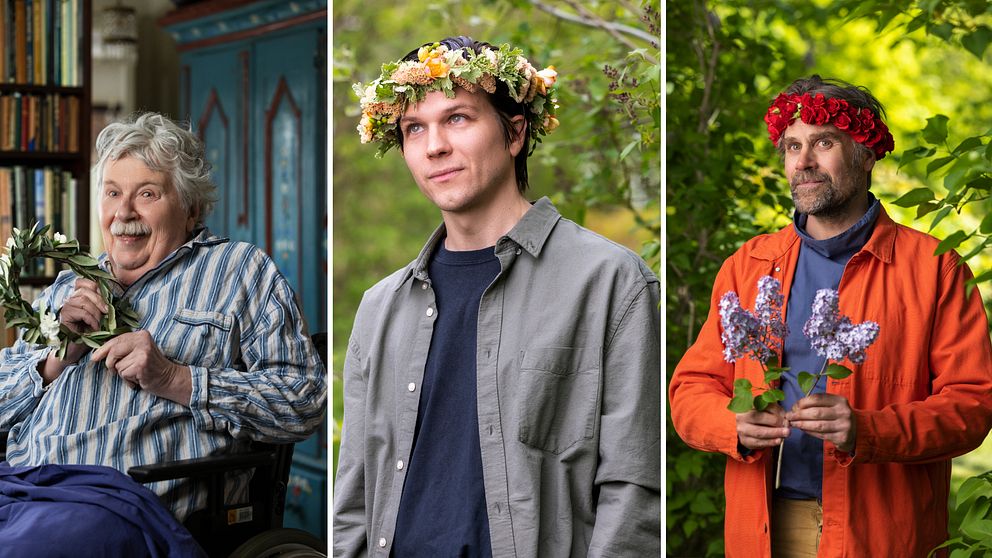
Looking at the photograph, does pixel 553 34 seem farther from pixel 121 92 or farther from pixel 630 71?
pixel 121 92

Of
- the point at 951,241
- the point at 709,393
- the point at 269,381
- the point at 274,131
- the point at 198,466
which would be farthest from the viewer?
the point at 274,131

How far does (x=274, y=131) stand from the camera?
4.03m

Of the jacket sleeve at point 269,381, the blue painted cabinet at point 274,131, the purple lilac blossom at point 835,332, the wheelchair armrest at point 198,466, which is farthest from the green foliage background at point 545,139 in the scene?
the purple lilac blossom at point 835,332

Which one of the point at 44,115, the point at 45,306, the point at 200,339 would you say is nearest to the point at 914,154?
the point at 200,339

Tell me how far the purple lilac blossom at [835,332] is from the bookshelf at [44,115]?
7.92 ft

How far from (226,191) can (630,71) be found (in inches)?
81.2

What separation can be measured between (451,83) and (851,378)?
1.00m

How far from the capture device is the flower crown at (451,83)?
2113 millimetres

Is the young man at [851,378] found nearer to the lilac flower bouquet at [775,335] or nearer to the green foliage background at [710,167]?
the lilac flower bouquet at [775,335]

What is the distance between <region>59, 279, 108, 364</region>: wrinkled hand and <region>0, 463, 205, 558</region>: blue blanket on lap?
30 cm

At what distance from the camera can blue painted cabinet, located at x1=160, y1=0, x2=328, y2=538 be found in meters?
3.82

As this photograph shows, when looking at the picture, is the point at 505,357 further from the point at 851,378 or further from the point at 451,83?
the point at 851,378

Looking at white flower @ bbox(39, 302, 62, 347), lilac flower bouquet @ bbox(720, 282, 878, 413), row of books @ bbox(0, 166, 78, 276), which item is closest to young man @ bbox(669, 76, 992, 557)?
lilac flower bouquet @ bbox(720, 282, 878, 413)

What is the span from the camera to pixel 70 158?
3473 millimetres
